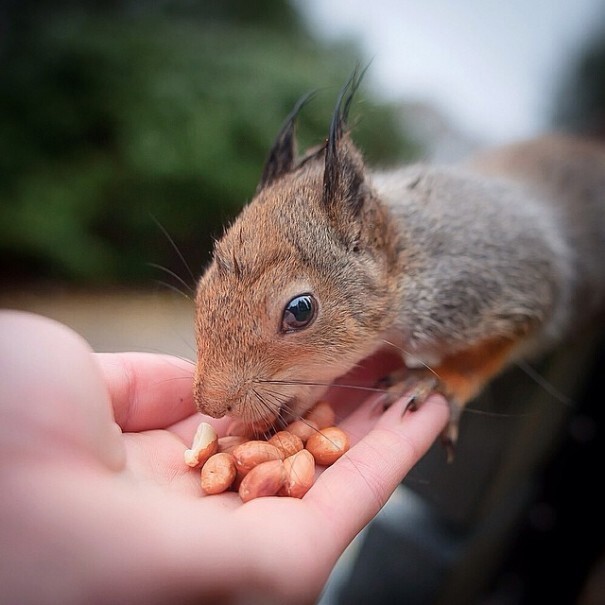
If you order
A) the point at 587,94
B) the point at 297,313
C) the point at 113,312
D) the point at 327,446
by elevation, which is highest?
the point at 113,312

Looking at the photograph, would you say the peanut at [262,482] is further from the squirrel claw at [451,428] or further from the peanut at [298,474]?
the squirrel claw at [451,428]

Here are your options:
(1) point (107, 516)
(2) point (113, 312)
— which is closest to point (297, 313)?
(1) point (107, 516)

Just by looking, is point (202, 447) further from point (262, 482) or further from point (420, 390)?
point (420, 390)

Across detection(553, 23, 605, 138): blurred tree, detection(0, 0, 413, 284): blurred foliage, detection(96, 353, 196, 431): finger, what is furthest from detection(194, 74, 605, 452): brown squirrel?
detection(0, 0, 413, 284): blurred foliage

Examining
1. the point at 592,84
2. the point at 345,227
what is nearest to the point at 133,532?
the point at 345,227

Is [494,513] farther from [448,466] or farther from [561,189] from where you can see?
[561,189]

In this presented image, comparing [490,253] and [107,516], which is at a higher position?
[490,253]

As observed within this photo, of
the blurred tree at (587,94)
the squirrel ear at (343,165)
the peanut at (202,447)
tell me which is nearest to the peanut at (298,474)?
the peanut at (202,447)
